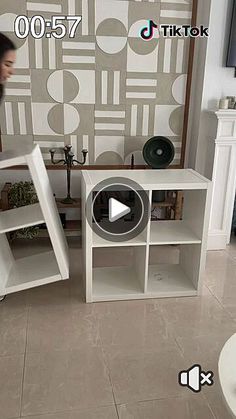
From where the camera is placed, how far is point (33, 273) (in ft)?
7.39

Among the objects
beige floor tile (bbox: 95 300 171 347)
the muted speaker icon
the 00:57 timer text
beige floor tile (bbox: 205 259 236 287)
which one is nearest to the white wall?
beige floor tile (bbox: 205 259 236 287)

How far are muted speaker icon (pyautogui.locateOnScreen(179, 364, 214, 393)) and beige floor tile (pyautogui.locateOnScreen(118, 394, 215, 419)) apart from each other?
0.08m

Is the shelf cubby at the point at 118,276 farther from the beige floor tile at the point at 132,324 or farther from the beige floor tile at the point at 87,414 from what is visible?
the beige floor tile at the point at 87,414

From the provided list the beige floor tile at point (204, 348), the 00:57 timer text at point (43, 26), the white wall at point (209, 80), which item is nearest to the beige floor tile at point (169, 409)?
the beige floor tile at point (204, 348)

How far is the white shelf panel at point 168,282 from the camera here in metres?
2.41

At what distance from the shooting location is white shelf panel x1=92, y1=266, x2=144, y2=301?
2350 mm

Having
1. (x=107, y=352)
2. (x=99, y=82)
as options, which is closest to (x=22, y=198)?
(x=99, y=82)

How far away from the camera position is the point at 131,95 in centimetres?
299

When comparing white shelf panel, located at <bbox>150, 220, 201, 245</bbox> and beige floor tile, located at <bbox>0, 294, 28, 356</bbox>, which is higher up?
white shelf panel, located at <bbox>150, 220, 201, 245</bbox>

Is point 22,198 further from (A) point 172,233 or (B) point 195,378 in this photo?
(B) point 195,378

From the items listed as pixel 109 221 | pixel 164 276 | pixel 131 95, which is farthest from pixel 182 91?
pixel 164 276

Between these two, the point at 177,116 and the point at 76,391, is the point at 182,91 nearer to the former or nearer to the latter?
the point at 177,116
